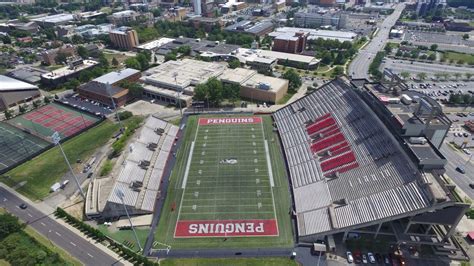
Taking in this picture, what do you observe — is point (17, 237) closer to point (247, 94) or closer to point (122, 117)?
point (122, 117)

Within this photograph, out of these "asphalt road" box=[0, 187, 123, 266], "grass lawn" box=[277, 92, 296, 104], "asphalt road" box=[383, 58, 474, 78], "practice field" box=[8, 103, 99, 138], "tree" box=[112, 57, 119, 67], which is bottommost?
"asphalt road" box=[0, 187, 123, 266]

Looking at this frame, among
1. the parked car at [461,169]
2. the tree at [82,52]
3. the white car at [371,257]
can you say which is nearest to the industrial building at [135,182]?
the white car at [371,257]

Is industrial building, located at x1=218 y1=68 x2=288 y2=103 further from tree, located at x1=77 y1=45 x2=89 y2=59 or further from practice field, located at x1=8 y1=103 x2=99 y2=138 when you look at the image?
tree, located at x1=77 y1=45 x2=89 y2=59

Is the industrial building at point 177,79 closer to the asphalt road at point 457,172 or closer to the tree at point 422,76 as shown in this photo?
the asphalt road at point 457,172

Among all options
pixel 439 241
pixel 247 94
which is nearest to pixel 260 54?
pixel 247 94

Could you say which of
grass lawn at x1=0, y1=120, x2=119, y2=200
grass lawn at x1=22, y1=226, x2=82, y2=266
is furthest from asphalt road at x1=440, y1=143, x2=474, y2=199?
grass lawn at x1=0, y1=120, x2=119, y2=200

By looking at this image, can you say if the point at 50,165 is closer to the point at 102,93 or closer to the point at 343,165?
the point at 102,93
